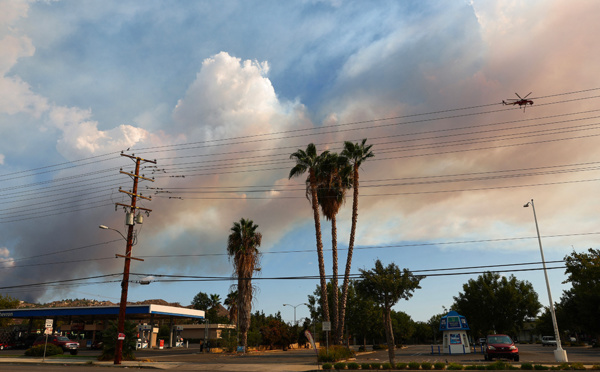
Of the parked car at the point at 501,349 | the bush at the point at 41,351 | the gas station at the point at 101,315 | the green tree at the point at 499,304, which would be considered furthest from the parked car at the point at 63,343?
the green tree at the point at 499,304

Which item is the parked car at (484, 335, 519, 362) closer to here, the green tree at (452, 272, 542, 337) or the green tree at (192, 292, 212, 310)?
the green tree at (452, 272, 542, 337)

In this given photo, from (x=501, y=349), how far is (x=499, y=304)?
1044 inches

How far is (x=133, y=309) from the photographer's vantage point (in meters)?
54.3

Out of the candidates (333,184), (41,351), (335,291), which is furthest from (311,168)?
(41,351)

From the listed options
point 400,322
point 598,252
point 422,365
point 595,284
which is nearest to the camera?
point 422,365

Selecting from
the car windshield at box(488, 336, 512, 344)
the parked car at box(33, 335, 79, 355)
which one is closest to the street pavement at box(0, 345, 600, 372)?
the car windshield at box(488, 336, 512, 344)

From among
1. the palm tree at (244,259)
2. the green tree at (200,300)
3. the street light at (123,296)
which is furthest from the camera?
the green tree at (200,300)

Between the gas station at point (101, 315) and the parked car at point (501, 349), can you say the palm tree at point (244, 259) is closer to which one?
the gas station at point (101, 315)

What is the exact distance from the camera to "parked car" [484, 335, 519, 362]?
98.2ft

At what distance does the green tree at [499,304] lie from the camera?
53.3 meters

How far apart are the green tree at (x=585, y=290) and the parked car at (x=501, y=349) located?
7188 mm

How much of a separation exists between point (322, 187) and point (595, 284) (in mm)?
29082

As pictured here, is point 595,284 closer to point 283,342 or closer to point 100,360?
point 283,342

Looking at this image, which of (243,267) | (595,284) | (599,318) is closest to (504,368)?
(595,284)
